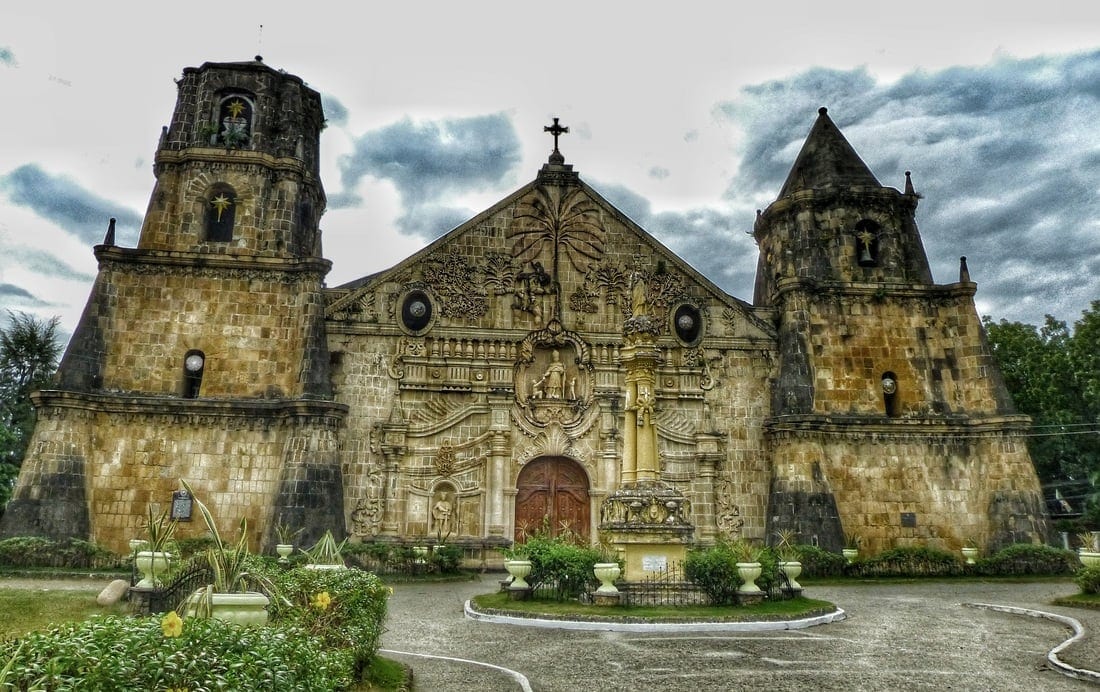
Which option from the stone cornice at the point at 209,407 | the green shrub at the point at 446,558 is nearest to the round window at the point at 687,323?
the green shrub at the point at 446,558

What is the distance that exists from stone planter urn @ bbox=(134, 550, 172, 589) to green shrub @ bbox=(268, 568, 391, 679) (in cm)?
367

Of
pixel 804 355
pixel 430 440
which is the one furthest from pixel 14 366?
pixel 804 355

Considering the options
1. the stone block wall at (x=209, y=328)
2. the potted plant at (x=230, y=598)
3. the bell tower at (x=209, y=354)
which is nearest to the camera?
the potted plant at (x=230, y=598)

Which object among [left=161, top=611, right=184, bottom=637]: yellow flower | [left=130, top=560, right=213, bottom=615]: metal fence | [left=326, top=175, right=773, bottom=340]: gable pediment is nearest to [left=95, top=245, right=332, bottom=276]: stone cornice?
[left=326, top=175, right=773, bottom=340]: gable pediment

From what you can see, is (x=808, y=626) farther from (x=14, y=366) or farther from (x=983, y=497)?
(x=14, y=366)

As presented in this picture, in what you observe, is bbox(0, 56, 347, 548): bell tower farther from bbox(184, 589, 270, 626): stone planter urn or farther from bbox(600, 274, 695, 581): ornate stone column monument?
bbox(184, 589, 270, 626): stone planter urn

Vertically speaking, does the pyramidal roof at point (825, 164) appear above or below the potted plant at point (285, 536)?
above

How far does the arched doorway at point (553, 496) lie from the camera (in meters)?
23.2

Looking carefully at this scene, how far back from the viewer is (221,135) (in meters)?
25.0

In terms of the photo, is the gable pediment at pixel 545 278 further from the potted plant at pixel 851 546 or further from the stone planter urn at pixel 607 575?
the stone planter urn at pixel 607 575

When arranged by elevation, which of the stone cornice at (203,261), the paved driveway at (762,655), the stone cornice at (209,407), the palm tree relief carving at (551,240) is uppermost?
the palm tree relief carving at (551,240)

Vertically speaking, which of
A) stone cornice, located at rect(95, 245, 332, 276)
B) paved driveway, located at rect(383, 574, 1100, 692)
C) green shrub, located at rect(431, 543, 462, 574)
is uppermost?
stone cornice, located at rect(95, 245, 332, 276)

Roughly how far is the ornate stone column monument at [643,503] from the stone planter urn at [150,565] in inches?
305

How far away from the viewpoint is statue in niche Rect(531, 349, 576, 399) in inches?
945
